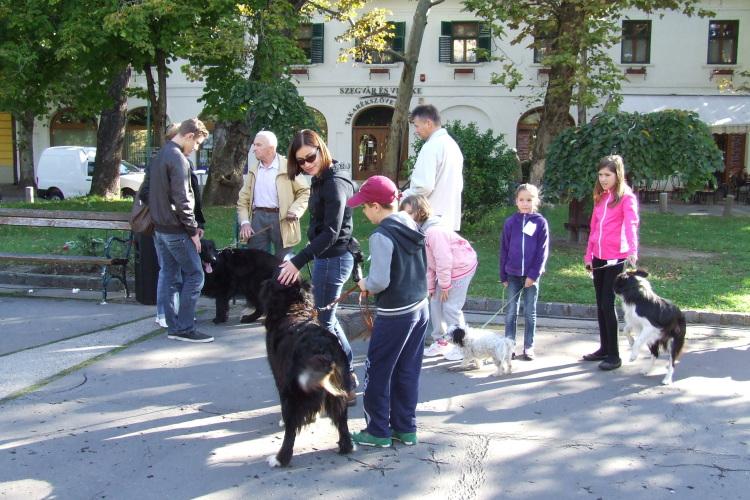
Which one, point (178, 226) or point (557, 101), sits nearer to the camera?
point (178, 226)

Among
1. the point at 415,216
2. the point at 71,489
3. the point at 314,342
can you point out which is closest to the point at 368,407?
the point at 314,342

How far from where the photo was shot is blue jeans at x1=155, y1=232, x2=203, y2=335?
5.96 metres

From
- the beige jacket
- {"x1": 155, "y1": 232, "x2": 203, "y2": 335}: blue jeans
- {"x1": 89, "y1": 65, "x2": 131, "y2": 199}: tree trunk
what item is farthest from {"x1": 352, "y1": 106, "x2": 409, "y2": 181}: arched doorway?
{"x1": 155, "y1": 232, "x2": 203, "y2": 335}: blue jeans

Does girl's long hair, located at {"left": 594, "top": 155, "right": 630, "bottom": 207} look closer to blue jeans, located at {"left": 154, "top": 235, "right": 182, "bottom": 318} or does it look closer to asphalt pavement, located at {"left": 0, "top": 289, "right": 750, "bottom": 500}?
asphalt pavement, located at {"left": 0, "top": 289, "right": 750, "bottom": 500}

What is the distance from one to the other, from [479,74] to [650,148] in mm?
16533

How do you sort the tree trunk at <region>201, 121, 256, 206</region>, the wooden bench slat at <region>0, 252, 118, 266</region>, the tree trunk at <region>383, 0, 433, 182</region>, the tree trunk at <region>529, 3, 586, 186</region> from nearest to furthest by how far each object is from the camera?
the wooden bench slat at <region>0, 252, 118, 266</region> → the tree trunk at <region>529, 3, 586, 186</region> → the tree trunk at <region>383, 0, 433, 182</region> → the tree trunk at <region>201, 121, 256, 206</region>

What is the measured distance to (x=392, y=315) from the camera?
3.68 m

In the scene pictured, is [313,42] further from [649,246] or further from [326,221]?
[326,221]

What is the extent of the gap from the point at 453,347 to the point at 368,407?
2.22 m

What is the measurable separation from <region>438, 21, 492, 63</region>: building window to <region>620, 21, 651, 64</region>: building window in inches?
210

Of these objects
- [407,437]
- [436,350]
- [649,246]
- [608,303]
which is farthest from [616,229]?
[649,246]

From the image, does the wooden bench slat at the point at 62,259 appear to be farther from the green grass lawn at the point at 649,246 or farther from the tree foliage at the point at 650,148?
the tree foliage at the point at 650,148

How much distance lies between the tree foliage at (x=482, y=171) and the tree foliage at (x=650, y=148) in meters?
2.21

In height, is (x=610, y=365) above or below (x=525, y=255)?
below
